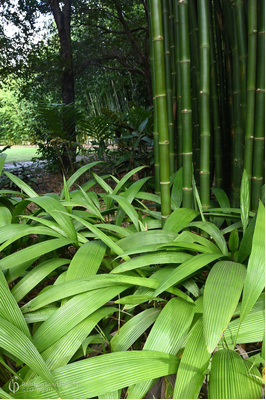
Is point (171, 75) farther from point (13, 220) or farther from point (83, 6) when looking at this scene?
point (83, 6)

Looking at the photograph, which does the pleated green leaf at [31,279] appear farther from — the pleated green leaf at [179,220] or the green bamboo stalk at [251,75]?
the green bamboo stalk at [251,75]

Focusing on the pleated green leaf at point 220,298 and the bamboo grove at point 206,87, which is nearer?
the pleated green leaf at point 220,298

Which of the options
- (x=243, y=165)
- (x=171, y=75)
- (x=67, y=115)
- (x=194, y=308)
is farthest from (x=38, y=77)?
(x=194, y=308)

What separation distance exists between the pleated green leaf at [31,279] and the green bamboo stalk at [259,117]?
0.49 metres

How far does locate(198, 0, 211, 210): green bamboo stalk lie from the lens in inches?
28.3

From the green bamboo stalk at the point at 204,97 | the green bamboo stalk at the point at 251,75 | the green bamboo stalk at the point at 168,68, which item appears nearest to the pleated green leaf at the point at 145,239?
the green bamboo stalk at the point at 204,97

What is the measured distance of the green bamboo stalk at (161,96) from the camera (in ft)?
2.15

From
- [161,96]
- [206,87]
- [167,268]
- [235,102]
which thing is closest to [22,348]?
[167,268]

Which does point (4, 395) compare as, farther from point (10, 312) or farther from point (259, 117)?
point (259, 117)

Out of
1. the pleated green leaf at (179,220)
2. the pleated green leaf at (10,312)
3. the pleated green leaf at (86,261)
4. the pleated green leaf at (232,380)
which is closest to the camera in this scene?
the pleated green leaf at (232,380)

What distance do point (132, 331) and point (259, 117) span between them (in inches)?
21.4

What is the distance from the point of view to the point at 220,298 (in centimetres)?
43

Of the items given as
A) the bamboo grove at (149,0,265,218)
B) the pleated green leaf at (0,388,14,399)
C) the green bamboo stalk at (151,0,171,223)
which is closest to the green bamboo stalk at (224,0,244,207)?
the bamboo grove at (149,0,265,218)

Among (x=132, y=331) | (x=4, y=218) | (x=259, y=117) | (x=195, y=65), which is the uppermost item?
(x=195, y=65)
